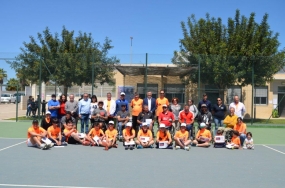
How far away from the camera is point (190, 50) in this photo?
20469 millimetres

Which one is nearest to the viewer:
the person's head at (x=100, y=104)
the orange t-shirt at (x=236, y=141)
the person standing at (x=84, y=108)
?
the orange t-shirt at (x=236, y=141)

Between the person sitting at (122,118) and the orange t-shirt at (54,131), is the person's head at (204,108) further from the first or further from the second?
the orange t-shirt at (54,131)

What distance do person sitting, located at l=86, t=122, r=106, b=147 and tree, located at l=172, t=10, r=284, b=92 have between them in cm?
761

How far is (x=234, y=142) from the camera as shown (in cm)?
1080

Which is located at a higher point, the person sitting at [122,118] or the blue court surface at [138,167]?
the person sitting at [122,118]

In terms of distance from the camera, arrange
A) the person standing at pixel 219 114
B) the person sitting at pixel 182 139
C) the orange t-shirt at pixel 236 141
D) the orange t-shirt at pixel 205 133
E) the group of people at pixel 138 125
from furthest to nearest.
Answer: the person standing at pixel 219 114, the orange t-shirt at pixel 205 133, the orange t-shirt at pixel 236 141, the group of people at pixel 138 125, the person sitting at pixel 182 139

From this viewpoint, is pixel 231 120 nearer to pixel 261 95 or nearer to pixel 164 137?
pixel 164 137

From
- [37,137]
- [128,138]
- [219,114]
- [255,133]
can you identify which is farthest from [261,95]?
[37,137]

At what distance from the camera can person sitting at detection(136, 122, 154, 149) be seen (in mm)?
10430

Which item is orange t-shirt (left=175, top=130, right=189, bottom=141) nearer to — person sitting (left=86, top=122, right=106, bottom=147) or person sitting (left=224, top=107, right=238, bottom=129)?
person sitting (left=224, top=107, right=238, bottom=129)

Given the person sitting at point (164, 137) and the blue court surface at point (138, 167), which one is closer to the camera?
the blue court surface at point (138, 167)

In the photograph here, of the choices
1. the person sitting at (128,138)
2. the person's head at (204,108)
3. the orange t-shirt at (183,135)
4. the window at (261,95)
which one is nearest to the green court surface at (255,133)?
the person's head at (204,108)

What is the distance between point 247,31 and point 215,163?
533 inches

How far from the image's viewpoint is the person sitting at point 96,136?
1066 centimetres
